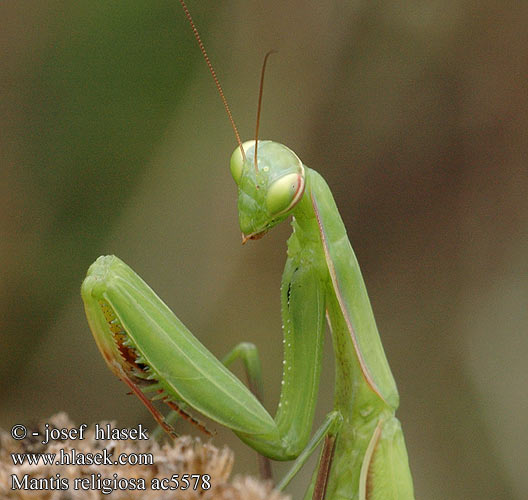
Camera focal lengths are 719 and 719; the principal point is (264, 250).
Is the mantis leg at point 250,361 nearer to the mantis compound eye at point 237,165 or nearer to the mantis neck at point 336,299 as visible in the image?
the mantis neck at point 336,299

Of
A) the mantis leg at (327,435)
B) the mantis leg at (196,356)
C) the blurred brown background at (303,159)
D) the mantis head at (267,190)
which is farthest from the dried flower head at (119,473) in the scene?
the blurred brown background at (303,159)

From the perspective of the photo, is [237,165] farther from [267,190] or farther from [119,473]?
[119,473]

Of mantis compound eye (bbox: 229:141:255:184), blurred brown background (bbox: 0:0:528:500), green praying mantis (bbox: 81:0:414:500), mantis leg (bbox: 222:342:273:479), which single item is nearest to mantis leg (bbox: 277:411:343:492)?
green praying mantis (bbox: 81:0:414:500)

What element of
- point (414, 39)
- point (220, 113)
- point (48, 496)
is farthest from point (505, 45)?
point (48, 496)

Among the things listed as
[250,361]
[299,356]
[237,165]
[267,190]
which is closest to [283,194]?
[267,190]

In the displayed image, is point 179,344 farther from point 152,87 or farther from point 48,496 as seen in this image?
point 152,87

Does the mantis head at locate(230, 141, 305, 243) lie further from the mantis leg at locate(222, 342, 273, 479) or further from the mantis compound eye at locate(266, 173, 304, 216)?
the mantis leg at locate(222, 342, 273, 479)
